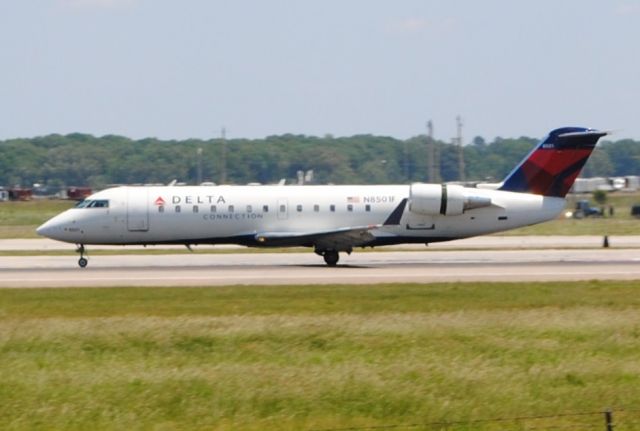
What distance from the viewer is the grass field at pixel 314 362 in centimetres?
1661

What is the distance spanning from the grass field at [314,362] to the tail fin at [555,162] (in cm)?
1508

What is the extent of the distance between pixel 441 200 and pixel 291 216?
5.08m

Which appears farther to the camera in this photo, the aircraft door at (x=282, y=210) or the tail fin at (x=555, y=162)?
the tail fin at (x=555, y=162)

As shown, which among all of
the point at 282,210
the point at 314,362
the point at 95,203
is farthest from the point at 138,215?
the point at 314,362

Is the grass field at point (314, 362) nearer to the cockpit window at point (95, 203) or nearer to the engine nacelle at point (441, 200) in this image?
the engine nacelle at point (441, 200)

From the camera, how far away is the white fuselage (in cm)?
4272

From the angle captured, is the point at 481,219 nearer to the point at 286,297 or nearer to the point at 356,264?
the point at 356,264

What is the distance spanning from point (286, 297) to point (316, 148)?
156925mm

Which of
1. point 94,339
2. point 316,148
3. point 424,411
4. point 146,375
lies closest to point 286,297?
point 94,339

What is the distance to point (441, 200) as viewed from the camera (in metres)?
42.1

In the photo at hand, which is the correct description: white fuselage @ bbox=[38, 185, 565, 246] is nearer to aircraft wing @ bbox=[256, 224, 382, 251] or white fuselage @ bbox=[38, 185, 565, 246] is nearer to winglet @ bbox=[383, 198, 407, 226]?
winglet @ bbox=[383, 198, 407, 226]

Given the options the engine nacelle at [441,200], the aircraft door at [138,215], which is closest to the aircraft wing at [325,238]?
the engine nacelle at [441,200]

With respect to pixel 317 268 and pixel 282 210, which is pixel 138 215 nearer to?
pixel 282 210

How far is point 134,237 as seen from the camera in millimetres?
43031
